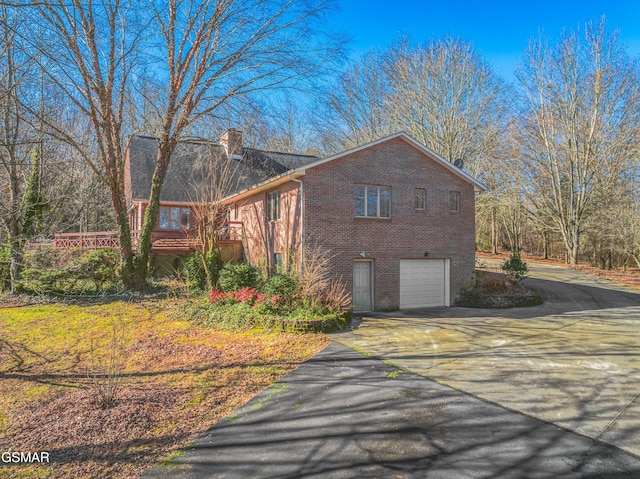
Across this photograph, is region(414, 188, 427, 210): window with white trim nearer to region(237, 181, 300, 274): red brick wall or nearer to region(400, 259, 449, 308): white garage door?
region(400, 259, 449, 308): white garage door

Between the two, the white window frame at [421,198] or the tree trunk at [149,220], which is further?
the white window frame at [421,198]

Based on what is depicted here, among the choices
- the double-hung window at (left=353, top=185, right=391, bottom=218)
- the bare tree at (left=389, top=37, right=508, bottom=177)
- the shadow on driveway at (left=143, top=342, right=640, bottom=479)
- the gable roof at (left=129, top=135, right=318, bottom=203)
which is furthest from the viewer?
Answer: the bare tree at (left=389, top=37, right=508, bottom=177)

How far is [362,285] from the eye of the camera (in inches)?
527

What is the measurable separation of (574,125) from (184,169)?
25958 millimetres

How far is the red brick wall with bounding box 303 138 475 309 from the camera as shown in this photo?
12695 millimetres

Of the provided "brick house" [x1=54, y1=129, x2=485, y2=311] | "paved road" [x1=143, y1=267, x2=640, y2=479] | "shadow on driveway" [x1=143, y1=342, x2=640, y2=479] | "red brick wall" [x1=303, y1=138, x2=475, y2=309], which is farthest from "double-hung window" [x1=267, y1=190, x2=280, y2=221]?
"shadow on driveway" [x1=143, y1=342, x2=640, y2=479]

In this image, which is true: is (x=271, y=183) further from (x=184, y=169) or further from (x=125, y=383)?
(x=184, y=169)

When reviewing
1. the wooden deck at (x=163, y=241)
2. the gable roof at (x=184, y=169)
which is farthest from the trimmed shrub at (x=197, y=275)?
the gable roof at (x=184, y=169)

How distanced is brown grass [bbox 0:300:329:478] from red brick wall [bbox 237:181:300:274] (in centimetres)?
425

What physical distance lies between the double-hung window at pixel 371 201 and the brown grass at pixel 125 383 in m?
5.47

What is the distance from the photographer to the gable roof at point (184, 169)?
67.4 ft

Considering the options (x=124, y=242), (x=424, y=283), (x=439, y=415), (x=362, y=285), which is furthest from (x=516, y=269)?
(x=124, y=242)

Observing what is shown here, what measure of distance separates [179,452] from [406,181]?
38.6 feet

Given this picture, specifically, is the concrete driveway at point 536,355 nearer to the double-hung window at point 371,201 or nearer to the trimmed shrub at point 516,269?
the trimmed shrub at point 516,269
